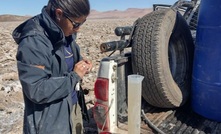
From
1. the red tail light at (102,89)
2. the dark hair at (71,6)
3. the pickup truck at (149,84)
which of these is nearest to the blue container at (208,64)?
the pickup truck at (149,84)

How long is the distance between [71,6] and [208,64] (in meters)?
1.28

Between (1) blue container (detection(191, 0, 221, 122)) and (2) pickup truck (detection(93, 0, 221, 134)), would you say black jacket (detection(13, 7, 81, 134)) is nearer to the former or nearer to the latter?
(2) pickup truck (detection(93, 0, 221, 134))

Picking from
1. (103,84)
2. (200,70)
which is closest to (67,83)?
(103,84)

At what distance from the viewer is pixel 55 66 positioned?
76.5 inches

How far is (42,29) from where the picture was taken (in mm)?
1875

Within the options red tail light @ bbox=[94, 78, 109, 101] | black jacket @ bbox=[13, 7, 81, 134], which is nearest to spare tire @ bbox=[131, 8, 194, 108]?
red tail light @ bbox=[94, 78, 109, 101]

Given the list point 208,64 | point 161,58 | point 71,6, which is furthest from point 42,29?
point 208,64

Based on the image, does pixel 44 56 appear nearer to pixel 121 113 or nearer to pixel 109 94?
pixel 109 94

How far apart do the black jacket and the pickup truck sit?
354 mm

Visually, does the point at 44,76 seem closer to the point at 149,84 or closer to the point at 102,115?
the point at 102,115

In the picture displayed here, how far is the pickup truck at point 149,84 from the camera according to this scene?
2.30 m

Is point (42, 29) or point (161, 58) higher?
point (42, 29)

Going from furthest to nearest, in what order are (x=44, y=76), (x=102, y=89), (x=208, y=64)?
(x=208, y=64), (x=102, y=89), (x=44, y=76)

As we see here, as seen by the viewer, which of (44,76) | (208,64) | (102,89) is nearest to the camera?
(44,76)
